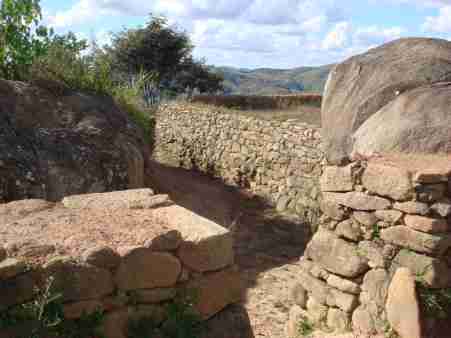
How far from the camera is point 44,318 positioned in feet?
7.68

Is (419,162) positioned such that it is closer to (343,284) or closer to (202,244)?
(343,284)

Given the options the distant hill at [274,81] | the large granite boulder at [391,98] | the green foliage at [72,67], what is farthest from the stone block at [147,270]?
the distant hill at [274,81]

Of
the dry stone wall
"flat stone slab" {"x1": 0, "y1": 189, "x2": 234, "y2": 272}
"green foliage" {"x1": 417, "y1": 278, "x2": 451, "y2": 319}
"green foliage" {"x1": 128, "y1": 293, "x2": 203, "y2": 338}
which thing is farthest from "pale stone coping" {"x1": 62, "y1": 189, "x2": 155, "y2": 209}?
the dry stone wall

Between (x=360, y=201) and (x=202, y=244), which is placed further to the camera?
(x=360, y=201)

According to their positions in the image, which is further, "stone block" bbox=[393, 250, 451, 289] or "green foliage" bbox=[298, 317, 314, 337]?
"green foliage" bbox=[298, 317, 314, 337]

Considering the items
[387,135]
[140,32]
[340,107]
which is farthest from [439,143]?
[140,32]

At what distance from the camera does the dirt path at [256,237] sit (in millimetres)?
5406

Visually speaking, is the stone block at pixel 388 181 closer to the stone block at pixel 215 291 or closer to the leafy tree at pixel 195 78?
the stone block at pixel 215 291

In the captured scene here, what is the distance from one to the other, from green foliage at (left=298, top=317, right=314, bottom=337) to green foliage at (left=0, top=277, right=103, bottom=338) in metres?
2.24

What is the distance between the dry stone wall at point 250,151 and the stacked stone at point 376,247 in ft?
15.6

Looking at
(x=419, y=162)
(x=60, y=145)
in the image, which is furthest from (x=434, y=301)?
(x=60, y=145)

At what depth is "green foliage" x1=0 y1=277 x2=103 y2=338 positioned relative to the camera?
7.58 feet

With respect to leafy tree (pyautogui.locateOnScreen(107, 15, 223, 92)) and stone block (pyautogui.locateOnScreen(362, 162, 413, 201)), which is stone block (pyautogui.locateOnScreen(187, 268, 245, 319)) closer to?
stone block (pyautogui.locateOnScreen(362, 162, 413, 201))

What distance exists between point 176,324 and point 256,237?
18.2 feet
